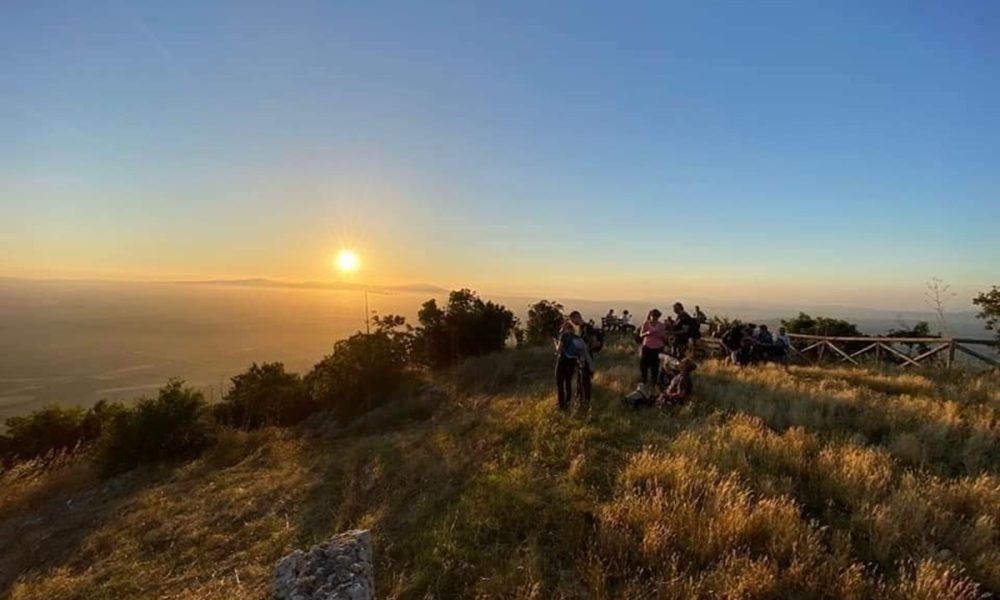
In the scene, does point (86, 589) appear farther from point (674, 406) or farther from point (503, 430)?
point (674, 406)

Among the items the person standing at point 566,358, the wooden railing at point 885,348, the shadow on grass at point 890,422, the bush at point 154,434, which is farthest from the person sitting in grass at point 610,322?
the bush at point 154,434

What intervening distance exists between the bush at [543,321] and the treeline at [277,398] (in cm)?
121

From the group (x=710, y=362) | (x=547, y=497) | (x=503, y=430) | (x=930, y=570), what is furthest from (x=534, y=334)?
(x=930, y=570)

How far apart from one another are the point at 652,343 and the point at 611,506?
305 inches

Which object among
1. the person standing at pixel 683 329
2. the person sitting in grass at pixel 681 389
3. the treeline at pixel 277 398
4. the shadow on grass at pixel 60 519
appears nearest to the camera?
the shadow on grass at pixel 60 519

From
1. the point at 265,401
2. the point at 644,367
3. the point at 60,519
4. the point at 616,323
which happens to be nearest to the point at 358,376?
the point at 265,401

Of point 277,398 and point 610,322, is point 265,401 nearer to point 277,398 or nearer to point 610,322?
point 277,398

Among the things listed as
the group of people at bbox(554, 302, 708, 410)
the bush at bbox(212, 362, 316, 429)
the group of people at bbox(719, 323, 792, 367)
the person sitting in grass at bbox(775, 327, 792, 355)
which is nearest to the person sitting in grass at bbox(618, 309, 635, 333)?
the group of people at bbox(719, 323, 792, 367)

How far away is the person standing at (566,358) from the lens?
11.3 metres

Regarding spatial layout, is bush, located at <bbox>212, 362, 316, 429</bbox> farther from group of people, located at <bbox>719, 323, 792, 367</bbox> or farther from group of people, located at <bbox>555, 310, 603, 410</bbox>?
Answer: group of people, located at <bbox>719, 323, 792, 367</bbox>

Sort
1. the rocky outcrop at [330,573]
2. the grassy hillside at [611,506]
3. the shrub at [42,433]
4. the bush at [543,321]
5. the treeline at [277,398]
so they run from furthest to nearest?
the bush at [543,321] < the shrub at [42,433] < the treeline at [277,398] < the grassy hillside at [611,506] < the rocky outcrop at [330,573]

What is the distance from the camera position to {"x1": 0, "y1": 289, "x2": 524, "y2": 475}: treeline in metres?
18.7

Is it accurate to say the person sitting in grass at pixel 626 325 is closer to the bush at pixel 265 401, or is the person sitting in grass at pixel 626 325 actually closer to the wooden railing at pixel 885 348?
the wooden railing at pixel 885 348

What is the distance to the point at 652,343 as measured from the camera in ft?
43.4
